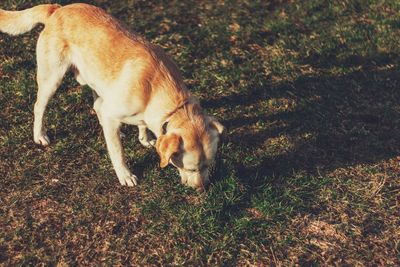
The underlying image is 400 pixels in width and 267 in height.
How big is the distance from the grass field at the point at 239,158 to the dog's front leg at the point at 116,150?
119 mm

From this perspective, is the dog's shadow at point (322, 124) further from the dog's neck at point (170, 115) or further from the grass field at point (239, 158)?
the dog's neck at point (170, 115)

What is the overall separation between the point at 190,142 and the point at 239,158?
1500 millimetres

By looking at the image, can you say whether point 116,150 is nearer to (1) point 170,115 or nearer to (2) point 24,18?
(1) point 170,115

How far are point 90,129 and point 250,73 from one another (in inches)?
98.8

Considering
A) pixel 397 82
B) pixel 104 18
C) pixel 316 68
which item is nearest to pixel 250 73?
pixel 316 68

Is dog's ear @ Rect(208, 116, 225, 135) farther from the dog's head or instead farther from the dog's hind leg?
the dog's hind leg

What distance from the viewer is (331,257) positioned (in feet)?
17.2

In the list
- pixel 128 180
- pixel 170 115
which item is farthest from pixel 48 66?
pixel 170 115

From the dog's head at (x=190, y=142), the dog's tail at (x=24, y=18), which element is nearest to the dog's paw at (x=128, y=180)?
the dog's head at (x=190, y=142)

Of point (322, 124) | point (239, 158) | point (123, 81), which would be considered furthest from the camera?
point (322, 124)

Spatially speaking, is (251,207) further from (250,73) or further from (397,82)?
(397,82)

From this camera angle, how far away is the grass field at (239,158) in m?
5.27

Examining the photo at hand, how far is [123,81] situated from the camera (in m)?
5.23

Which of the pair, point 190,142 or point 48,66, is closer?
point 190,142
